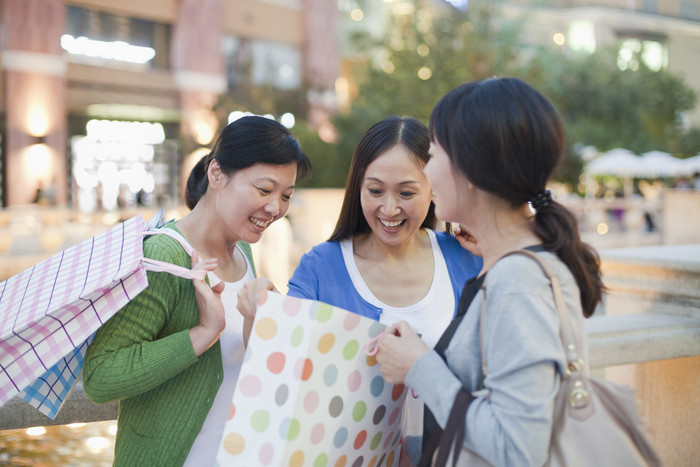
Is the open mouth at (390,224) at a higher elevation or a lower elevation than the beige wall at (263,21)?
lower

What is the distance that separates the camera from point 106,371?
1779 mm

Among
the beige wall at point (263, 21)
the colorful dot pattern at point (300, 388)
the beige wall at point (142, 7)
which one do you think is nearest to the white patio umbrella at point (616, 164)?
the beige wall at point (263, 21)

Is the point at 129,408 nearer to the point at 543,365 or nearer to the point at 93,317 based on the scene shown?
the point at 93,317

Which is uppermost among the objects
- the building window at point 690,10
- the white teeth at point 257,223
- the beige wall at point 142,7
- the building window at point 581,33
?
the building window at point 690,10

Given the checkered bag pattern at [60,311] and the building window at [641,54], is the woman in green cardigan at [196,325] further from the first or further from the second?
the building window at [641,54]

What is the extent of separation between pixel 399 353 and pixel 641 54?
40.0 m

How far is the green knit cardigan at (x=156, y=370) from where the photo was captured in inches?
70.5

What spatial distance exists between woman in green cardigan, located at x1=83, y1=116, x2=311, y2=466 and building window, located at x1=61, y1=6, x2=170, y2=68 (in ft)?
79.4

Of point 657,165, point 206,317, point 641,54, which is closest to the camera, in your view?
point 206,317

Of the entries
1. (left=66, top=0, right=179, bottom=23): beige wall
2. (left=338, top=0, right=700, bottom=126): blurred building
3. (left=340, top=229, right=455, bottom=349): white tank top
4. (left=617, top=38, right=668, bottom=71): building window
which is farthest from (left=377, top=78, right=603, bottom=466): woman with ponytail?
(left=338, top=0, right=700, bottom=126): blurred building

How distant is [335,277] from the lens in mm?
2418

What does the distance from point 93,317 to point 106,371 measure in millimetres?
152

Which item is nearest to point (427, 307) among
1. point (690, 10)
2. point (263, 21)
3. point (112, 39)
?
point (112, 39)

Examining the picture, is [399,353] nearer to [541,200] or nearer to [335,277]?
[541,200]
